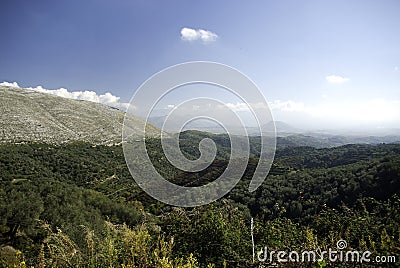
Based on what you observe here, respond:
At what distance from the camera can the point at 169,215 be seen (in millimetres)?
5684

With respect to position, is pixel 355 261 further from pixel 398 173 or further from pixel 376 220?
pixel 398 173

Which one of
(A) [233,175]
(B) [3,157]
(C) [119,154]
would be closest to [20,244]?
(A) [233,175]

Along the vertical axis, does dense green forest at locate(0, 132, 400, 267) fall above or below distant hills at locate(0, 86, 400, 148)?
below

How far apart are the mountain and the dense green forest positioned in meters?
6.01

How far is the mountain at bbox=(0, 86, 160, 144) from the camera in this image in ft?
221

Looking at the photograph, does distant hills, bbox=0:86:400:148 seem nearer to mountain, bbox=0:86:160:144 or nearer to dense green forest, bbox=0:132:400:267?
mountain, bbox=0:86:160:144

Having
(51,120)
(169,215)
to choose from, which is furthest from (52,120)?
(169,215)

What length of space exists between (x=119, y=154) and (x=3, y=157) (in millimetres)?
27589

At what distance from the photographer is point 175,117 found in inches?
211

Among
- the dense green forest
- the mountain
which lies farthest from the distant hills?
the dense green forest

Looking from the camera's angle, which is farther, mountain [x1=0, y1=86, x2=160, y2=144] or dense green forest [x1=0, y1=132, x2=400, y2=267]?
mountain [x1=0, y1=86, x2=160, y2=144]

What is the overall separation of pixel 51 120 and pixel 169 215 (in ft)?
284

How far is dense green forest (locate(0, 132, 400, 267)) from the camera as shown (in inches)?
154

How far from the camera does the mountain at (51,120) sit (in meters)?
67.2
